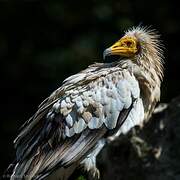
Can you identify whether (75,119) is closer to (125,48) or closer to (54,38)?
(125,48)

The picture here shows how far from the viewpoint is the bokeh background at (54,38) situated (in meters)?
12.2

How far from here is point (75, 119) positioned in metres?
7.31

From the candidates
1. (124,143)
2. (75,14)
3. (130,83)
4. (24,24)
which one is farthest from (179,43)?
(124,143)

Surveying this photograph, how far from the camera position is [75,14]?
13.3 metres

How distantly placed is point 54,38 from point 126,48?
572cm

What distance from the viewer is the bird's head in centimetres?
790

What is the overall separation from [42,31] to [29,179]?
7.29 m

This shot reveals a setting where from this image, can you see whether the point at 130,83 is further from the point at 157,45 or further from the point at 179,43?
the point at 179,43

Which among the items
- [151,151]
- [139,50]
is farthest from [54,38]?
[151,151]

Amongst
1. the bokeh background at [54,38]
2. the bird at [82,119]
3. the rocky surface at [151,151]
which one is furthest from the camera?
the bokeh background at [54,38]

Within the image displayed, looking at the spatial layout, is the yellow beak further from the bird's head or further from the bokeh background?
the bokeh background

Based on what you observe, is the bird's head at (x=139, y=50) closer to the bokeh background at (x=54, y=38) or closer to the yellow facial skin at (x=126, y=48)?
the yellow facial skin at (x=126, y=48)

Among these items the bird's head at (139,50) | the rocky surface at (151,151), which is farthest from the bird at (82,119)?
the rocky surface at (151,151)

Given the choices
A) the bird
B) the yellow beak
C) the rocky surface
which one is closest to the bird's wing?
the bird
